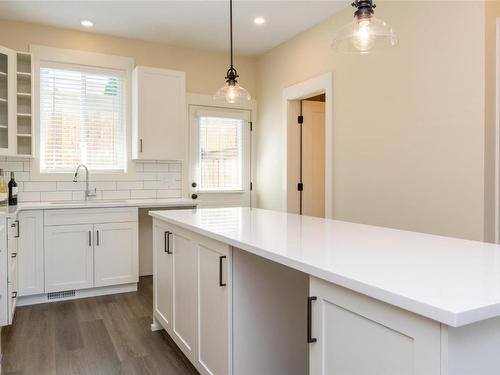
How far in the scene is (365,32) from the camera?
1.83 metres

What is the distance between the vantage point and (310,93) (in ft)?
13.9

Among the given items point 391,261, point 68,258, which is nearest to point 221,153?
point 68,258

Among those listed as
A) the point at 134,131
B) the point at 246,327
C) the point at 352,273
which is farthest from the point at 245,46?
the point at 352,273

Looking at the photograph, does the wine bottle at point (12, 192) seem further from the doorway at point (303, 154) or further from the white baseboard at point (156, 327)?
the doorway at point (303, 154)

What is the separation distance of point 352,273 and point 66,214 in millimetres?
3223

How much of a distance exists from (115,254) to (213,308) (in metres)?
2.23

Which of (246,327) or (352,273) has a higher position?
(352,273)

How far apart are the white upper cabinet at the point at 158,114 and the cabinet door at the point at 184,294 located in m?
2.03

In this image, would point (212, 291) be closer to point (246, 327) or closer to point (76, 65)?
point (246, 327)

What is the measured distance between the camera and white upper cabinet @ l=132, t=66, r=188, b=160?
4.25 metres

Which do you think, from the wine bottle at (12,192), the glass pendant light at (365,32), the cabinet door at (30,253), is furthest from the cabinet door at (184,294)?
the wine bottle at (12,192)

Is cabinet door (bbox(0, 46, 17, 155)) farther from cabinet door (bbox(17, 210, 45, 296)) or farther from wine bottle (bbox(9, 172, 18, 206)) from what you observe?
cabinet door (bbox(17, 210, 45, 296))

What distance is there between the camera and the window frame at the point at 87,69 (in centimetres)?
402

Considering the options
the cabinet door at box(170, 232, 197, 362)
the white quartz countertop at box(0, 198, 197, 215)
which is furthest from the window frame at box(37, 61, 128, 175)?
the cabinet door at box(170, 232, 197, 362)
